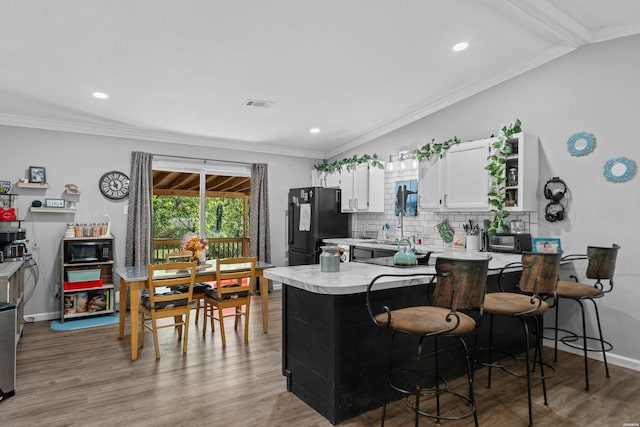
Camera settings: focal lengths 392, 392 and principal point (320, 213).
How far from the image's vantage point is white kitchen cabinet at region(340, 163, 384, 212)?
5824 millimetres

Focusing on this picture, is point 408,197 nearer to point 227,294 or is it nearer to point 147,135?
point 227,294

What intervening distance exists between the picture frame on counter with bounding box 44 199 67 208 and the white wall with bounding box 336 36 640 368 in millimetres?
5364

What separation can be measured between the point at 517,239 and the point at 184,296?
3.31m

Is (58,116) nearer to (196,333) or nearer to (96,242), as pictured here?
(96,242)

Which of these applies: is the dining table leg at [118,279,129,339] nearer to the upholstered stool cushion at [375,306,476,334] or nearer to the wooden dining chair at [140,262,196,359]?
the wooden dining chair at [140,262,196,359]

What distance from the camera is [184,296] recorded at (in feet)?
12.2

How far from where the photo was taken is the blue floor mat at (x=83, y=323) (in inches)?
178

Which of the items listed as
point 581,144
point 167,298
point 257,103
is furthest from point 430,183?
point 167,298

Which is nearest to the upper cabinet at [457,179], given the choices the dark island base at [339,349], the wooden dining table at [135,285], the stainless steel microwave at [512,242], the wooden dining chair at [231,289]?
the stainless steel microwave at [512,242]

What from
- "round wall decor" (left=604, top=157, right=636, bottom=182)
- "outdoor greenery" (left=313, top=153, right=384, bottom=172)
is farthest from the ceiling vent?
"round wall decor" (left=604, top=157, right=636, bottom=182)

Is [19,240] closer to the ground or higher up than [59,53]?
closer to the ground

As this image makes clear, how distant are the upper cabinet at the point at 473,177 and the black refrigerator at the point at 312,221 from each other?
67.8 inches

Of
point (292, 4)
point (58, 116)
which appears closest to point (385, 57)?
point (292, 4)

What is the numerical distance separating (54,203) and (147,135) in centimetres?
148
